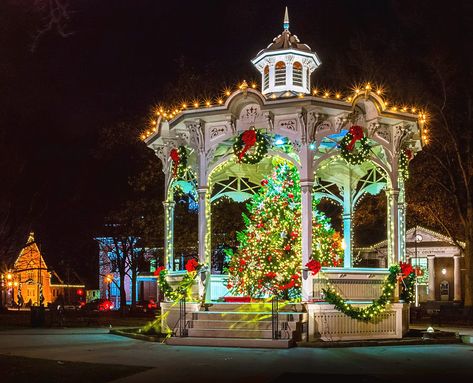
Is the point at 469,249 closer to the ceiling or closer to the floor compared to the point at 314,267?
closer to the ceiling

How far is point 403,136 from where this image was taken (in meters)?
20.5

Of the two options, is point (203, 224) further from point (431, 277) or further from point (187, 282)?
point (431, 277)

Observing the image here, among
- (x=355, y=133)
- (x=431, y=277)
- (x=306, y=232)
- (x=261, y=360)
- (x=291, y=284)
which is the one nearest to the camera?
(x=261, y=360)

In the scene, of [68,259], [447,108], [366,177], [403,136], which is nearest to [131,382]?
[403,136]

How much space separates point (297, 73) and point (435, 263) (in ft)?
166

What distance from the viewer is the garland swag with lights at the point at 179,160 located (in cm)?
2094

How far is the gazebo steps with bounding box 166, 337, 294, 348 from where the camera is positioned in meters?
17.0

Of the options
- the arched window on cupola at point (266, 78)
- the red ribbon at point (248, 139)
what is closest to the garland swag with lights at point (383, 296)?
the red ribbon at point (248, 139)

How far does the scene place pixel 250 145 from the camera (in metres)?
19.4

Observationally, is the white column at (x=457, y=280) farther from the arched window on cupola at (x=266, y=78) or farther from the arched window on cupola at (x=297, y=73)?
the arched window on cupola at (x=266, y=78)

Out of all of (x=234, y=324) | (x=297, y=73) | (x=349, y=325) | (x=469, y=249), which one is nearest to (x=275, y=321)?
(x=234, y=324)

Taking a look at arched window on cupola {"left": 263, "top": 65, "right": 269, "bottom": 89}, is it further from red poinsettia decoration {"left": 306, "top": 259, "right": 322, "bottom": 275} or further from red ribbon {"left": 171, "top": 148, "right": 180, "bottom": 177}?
red poinsettia decoration {"left": 306, "top": 259, "right": 322, "bottom": 275}

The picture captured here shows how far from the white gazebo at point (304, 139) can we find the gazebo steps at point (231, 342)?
144 centimetres

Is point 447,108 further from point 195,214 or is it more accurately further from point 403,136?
point 403,136
